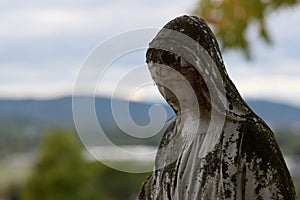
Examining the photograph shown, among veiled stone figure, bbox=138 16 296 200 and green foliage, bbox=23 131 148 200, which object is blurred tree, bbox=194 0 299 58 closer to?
veiled stone figure, bbox=138 16 296 200

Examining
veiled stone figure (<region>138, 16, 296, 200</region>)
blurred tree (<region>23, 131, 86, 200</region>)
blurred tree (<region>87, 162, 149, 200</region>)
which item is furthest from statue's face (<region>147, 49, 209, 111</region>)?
blurred tree (<region>87, 162, 149, 200</region>)

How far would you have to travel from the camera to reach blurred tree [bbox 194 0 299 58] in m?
10.4

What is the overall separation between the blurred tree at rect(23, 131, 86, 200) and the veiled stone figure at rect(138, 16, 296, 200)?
103ft

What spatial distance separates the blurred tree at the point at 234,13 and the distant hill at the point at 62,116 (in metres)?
1.03

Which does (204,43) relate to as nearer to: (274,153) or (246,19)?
(274,153)

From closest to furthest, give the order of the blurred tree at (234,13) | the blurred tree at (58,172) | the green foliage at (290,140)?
the blurred tree at (234,13) < the green foliage at (290,140) < the blurred tree at (58,172)

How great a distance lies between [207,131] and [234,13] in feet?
24.8

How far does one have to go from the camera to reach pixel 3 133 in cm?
5528

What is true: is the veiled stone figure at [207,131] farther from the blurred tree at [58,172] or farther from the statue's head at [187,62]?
the blurred tree at [58,172]

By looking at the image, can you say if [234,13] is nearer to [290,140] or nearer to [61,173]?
[290,140]

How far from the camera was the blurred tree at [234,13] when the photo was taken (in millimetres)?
10445

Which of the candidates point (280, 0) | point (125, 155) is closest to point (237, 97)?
point (125, 155)

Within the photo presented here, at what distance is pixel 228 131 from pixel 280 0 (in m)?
7.50

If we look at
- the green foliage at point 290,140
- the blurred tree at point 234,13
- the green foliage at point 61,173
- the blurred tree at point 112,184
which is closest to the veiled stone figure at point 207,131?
the blurred tree at point 234,13
